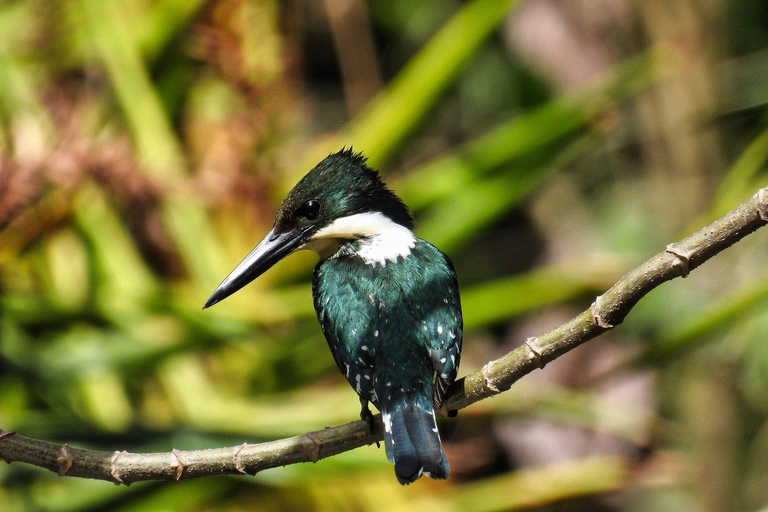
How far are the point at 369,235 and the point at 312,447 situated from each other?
0.79 m

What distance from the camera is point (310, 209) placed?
2.19 m

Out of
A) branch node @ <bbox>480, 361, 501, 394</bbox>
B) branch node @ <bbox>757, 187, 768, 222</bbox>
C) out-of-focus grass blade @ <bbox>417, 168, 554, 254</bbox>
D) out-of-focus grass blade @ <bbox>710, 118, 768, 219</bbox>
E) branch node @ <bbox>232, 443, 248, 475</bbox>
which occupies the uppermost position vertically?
out-of-focus grass blade @ <bbox>417, 168, 554, 254</bbox>

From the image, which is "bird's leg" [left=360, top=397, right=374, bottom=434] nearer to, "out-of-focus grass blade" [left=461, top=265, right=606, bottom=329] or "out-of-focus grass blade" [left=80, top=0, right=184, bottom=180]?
"out-of-focus grass blade" [left=461, top=265, right=606, bottom=329]

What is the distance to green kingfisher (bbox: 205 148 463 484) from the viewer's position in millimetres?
1822

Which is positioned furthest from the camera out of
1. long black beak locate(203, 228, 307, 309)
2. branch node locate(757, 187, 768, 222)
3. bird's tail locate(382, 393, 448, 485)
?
long black beak locate(203, 228, 307, 309)

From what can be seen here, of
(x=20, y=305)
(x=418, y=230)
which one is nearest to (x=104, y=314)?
(x=20, y=305)

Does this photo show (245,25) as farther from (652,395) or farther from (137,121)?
(652,395)

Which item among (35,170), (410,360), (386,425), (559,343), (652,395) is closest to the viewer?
(559,343)

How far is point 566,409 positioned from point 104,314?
1689 millimetres

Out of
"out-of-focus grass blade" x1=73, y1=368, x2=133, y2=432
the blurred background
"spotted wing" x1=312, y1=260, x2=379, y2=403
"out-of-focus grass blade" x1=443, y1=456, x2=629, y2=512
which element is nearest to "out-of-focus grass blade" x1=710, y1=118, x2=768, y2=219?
the blurred background

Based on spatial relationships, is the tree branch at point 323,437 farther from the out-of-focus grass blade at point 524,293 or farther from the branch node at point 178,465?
the out-of-focus grass blade at point 524,293

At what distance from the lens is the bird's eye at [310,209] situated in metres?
2.18

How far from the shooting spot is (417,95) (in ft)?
10.5

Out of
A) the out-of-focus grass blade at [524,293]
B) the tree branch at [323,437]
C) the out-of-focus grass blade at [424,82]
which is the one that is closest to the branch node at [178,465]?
the tree branch at [323,437]
